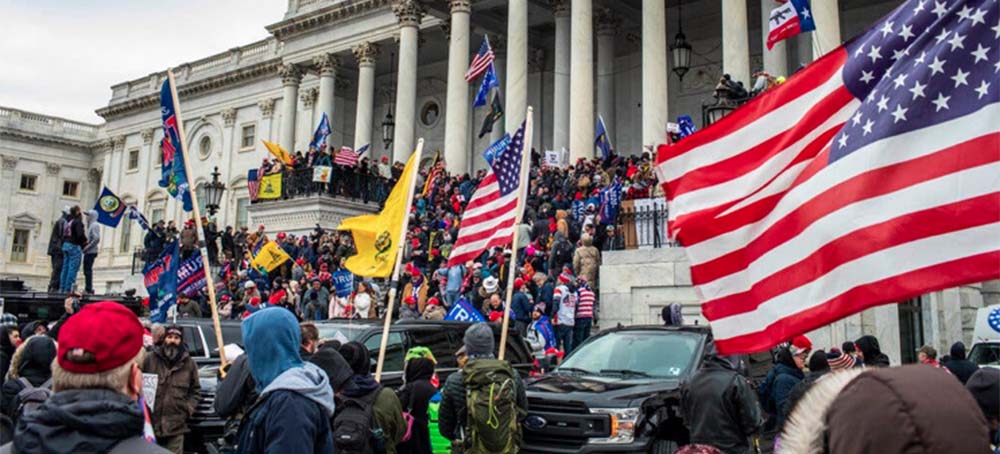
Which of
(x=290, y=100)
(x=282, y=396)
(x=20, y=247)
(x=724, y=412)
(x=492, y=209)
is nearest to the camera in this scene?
(x=282, y=396)

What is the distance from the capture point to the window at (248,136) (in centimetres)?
5052

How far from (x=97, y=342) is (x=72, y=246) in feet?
62.1

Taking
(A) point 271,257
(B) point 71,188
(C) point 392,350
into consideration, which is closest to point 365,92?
(A) point 271,257

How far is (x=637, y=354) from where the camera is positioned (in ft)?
29.5

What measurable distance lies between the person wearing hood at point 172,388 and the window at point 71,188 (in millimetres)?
62346

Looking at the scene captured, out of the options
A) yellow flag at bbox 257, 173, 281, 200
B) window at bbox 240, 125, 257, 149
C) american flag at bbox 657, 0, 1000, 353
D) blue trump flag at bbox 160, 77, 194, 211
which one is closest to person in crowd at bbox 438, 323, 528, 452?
american flag at bbox 657, 0, 1000, 353

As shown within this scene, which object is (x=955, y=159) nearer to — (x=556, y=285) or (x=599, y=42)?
(x=556, y=285)

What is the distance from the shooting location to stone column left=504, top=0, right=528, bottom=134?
2866 centimetres

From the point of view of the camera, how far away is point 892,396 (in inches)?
60.8

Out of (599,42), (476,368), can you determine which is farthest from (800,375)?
(599,42)

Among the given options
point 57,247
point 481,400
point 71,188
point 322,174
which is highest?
point 71,188

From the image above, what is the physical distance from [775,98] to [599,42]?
28.2 metres

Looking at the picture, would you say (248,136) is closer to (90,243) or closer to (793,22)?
(90,243)

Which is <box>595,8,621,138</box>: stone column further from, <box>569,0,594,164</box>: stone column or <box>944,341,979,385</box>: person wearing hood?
<box>944,341,979,385</box>: person wearing hood
